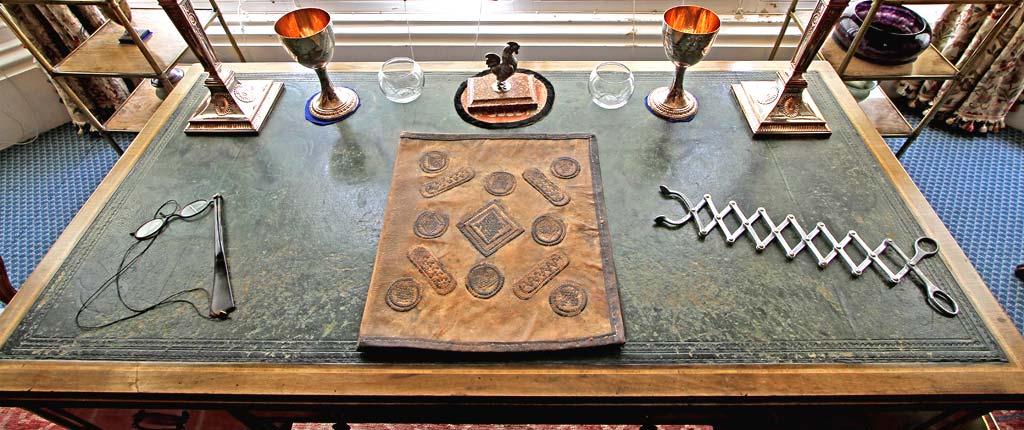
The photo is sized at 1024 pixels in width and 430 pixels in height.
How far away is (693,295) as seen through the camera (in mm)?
996

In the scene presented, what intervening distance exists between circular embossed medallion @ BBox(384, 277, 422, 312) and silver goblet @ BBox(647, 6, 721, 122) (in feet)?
2.81

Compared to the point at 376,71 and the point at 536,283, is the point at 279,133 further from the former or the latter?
the point at 536,283

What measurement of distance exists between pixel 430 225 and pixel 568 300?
1.16 ft

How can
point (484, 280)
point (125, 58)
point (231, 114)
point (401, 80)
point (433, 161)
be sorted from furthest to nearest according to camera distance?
point (125, 58) → point (401, 80) → point (231, 114) → point (433, 161) → point (484, 280)

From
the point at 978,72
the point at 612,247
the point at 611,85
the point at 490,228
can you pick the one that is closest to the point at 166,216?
the point at 490,228

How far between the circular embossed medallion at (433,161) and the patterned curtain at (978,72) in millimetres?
2054

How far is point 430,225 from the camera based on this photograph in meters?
1.09

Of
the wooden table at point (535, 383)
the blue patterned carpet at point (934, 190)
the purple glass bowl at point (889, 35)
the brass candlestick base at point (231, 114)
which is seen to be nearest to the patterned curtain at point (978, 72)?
the blue patterned carpet at point (934, 190)

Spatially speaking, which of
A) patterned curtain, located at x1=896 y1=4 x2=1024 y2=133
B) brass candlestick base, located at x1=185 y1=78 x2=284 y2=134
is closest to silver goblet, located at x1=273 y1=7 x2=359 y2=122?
brass candlestick base, located at x1=185 y1=78 x2=284 y2=134

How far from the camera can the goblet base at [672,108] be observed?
4.50 ft

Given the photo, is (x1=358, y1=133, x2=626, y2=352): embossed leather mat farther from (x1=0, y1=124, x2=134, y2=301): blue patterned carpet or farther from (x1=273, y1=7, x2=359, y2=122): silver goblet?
(x1=0, y1=124, x2=134, y2=301): blue patterned carpet

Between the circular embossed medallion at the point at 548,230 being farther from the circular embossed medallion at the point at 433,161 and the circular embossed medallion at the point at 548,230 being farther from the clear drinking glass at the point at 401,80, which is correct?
the clear drinking glass at the point at 401,80

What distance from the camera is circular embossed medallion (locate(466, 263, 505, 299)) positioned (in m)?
A: 0.98

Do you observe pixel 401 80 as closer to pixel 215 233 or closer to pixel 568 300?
pixel 215 233
